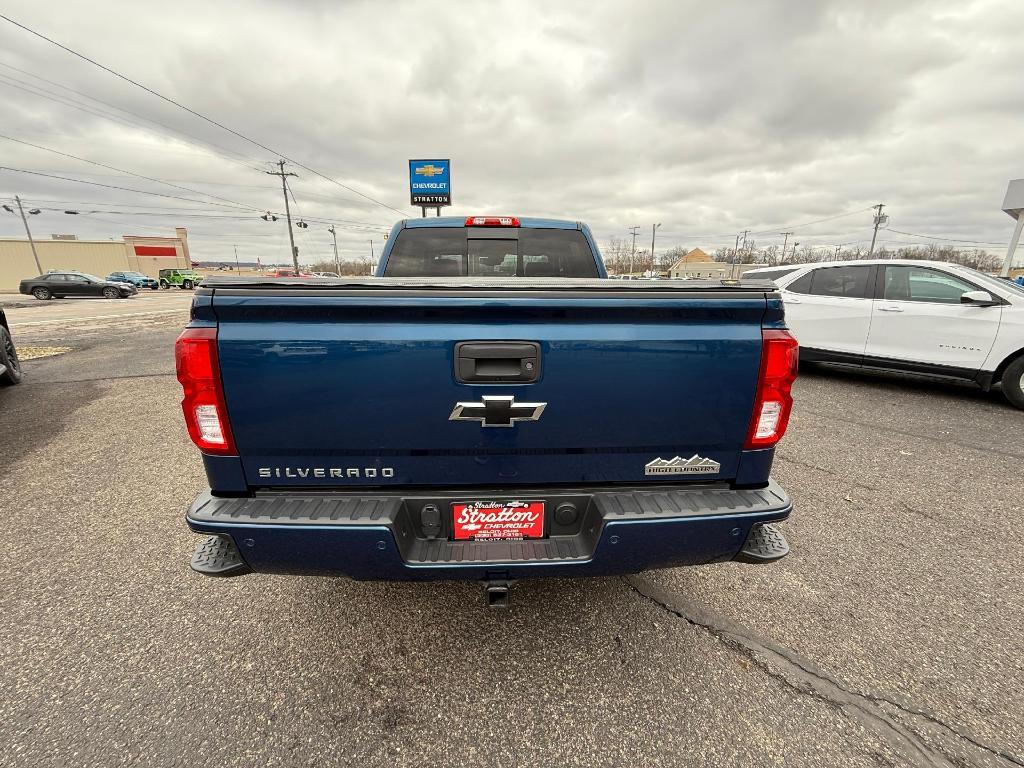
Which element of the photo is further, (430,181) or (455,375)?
(430,181)

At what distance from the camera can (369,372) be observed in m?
1.55

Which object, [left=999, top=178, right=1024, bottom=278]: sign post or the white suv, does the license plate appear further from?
[left=999, top=178, right=1024, bottom=278]: sign post

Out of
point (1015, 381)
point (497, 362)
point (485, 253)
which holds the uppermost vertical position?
point (485, 253)

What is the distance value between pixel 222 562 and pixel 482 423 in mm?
1161

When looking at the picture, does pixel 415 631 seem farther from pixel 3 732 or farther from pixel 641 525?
pixel 3 732

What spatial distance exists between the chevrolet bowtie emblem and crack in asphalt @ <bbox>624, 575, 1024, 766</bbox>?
4.97ft

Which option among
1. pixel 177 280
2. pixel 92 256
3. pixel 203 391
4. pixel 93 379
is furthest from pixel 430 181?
pixel 92 256

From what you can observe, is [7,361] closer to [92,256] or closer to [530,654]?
[530,654]

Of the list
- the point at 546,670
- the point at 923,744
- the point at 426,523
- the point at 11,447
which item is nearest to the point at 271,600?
the point at 426,523

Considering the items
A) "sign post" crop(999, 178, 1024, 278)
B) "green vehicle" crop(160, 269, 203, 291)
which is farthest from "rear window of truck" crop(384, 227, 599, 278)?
"green vehicle" crop(160, 269, 203, 291)

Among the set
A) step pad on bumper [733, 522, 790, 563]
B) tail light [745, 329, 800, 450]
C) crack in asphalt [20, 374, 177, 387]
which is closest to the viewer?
tail light [745, 329, 800, 450]

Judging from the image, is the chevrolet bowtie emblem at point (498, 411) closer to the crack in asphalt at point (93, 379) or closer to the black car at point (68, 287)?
the crack in asphalt at point (93, 379)

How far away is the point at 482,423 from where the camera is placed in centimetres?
162

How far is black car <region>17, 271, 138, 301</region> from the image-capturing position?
28584mm
